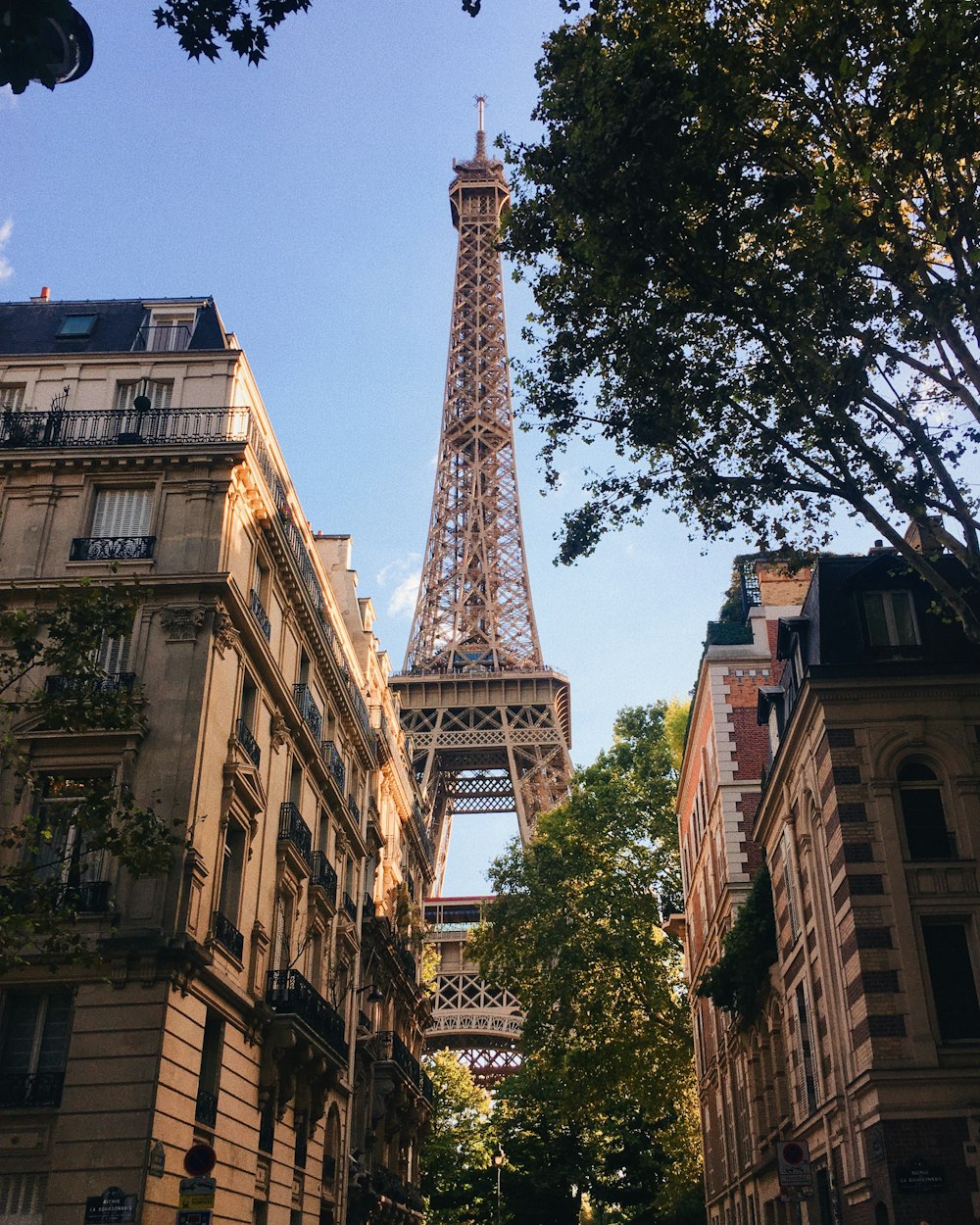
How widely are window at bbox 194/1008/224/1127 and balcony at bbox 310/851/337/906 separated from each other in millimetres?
7808

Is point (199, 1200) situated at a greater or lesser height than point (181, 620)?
lesser

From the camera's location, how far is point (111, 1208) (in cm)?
1867

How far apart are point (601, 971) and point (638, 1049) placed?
9.57 feet

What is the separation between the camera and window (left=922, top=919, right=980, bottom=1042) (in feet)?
64.1

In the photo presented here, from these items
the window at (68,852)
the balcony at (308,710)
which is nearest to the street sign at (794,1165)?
the window at (68,852)

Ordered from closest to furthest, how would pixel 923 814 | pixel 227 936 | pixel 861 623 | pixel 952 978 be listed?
1. pixel 952 978
2. pixel 923 814
3. pixel 861 623
4. pixel 227 936

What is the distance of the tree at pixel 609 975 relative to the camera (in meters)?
44.2

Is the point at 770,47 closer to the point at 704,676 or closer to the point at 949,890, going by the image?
the point at 949,890

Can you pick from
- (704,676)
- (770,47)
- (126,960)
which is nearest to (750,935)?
(704,676)

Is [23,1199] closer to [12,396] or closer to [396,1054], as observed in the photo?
[12,396]

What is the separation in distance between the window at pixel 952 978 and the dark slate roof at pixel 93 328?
18.9m

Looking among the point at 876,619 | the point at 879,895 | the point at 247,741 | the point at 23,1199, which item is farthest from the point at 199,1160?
the point at 876,619

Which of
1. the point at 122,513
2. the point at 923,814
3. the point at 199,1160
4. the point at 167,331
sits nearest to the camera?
the point at 199,1160

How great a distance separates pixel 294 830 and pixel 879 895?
13782 mm
